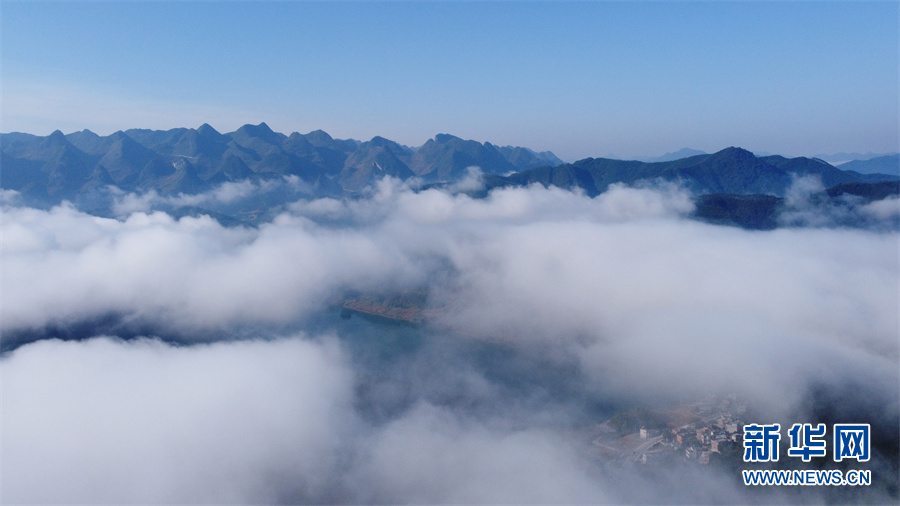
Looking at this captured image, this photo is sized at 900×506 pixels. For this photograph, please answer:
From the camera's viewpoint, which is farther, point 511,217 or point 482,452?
point 511,217

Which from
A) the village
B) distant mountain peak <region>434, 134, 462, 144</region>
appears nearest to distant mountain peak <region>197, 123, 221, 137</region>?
distant mountain peak <region>434, 134, 462, 144</region>

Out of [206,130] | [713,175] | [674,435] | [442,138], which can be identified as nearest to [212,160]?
[206,130]

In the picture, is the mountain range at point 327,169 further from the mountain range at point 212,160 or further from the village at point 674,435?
the village at point 674,435

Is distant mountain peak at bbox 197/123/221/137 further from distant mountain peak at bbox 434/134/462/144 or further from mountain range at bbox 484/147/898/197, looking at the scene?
mountain range at bbox 484/147/898/197

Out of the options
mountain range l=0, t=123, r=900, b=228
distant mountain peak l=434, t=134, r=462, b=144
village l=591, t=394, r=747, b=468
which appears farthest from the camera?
distant mountain peak l=434, t=134, r=462, b=144

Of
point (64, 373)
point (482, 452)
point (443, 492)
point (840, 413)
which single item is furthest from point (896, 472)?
point (64, 373)

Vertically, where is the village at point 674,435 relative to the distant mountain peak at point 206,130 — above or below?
below

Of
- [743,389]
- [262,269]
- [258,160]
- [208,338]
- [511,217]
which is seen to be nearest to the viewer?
[743,389]

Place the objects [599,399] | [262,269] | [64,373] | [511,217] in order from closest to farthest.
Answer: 1. [64,373]
2. [599,399]
3. [262,269]
4. [511,217]

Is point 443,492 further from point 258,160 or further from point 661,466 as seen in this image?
point 258,160

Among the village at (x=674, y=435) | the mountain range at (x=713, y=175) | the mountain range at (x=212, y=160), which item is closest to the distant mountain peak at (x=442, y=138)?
the mountain range at (x=212, y=160)

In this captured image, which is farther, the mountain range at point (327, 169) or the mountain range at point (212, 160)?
the mountain range at point (212, 160)
